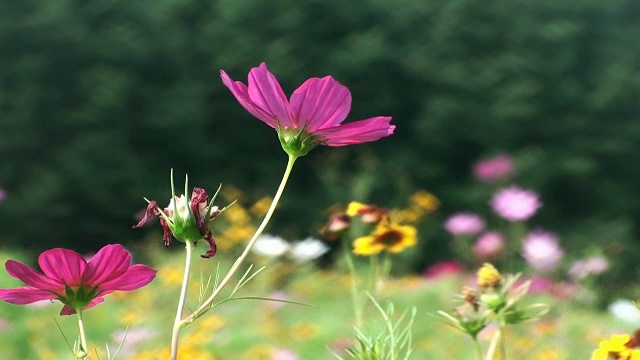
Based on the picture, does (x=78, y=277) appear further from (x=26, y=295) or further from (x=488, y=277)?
(x=488, y=277)

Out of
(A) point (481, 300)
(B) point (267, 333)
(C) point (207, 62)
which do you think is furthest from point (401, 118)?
(A) point (481, 300)

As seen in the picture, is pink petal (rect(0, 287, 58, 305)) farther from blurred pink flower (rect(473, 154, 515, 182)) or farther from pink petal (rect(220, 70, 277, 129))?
blurred pink flower (rect(473, 154, 515, 182))

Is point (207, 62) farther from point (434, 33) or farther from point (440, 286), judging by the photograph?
point (440, 286)

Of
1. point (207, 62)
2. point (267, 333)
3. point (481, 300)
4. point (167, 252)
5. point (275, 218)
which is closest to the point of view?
point (481, 300)

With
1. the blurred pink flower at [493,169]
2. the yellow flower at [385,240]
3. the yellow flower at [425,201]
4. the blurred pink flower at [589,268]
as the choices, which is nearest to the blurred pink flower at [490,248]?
the yellow flower at [425,201]

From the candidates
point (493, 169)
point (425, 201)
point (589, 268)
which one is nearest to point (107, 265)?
point (589, 268)

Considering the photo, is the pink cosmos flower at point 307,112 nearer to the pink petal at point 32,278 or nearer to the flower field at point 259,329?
the pink petal at point 32,278
